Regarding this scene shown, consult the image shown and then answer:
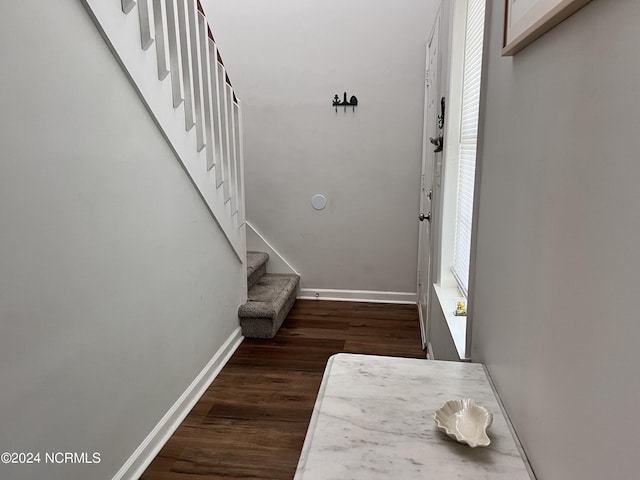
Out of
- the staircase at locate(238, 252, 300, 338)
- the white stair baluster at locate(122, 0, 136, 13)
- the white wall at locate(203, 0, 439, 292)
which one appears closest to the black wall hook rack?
the white wall at locate(203, 0, 439, 292)

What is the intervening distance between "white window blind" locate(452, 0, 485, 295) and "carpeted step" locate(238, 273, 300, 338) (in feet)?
4.29

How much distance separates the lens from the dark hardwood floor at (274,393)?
1967 mm

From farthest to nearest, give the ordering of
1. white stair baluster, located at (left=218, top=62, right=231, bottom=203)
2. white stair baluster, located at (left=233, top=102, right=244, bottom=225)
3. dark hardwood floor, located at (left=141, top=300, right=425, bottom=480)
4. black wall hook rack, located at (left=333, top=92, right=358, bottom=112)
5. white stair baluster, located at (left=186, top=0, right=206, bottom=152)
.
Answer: black wall hook rack, located at (left=333, top=92, right=358, bottom=112), white stair baluster, located at (left=233, top=102, right=244, bottom=225), white stair baluster, located at (left=218, top=62, right=231, bottom=203), white stair baluster, located at (left=186, top=0, right=206, bottom=152), dark hardwood floor, located at (left=141, top=300, right=425, bottom=480)

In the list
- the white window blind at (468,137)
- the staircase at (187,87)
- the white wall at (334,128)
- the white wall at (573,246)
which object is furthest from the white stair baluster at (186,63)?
the white wall at (334,128)

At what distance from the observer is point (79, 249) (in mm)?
1484

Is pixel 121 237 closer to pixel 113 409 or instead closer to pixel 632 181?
pixel 113 409

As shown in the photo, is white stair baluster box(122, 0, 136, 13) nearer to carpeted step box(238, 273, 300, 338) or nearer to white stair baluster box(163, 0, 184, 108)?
white stair baluster box(163, 0, 184, 108)

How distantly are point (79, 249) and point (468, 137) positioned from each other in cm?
155

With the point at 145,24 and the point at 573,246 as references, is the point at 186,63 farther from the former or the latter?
the point at 573,246

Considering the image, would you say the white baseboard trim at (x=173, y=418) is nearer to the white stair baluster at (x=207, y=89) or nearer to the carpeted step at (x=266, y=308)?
the carpeted step at (x=266, y=308)

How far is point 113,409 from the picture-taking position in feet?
5.55

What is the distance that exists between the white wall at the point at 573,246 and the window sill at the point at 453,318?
19.4 inches

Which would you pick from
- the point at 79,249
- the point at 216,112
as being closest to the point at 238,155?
the point at 216,112

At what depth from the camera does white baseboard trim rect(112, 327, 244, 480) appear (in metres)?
1.84
